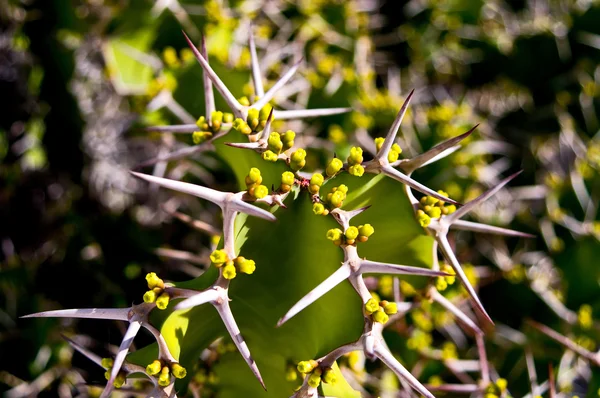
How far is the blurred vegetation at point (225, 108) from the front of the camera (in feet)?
5.18

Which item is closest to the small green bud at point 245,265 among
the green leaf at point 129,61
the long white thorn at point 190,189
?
the long white thorn at point 190,189

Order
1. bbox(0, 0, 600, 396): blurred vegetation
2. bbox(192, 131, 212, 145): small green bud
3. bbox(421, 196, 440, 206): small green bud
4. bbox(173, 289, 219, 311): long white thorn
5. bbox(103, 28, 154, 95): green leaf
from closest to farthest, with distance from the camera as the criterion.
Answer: bbox(173, 289, 219, 311): long white thorn < bbox(421, 196, 440, 206): small green bud < bbox(192, 131, 212, 145): small green bud < bbox(0, 0, 600, 396): blurred vegetation < bbox(103, 28, 154, 95): green leaf

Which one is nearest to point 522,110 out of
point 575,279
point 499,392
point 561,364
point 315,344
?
point 575,279

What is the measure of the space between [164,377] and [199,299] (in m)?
0.16

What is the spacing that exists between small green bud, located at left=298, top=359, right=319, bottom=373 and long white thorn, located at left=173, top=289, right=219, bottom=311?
20cm

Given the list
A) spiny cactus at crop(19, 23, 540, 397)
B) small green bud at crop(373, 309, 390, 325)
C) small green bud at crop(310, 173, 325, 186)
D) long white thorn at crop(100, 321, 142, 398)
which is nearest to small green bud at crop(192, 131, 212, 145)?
spiny cactus at crop(19, 23, 540, 397)

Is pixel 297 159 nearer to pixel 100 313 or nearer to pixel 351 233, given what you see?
pixel 351 233

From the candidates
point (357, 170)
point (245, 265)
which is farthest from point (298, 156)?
point (245, 265)

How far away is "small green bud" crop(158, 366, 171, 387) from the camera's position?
870 mm

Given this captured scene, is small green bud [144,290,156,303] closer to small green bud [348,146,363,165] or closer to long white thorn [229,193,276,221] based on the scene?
long white thorn [229,193,276,221]

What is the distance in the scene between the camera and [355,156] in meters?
0.92

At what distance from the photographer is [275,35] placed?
225cm

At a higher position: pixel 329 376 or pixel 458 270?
pixel 458 270

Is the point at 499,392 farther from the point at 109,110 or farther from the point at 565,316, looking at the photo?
the point at 109,110
